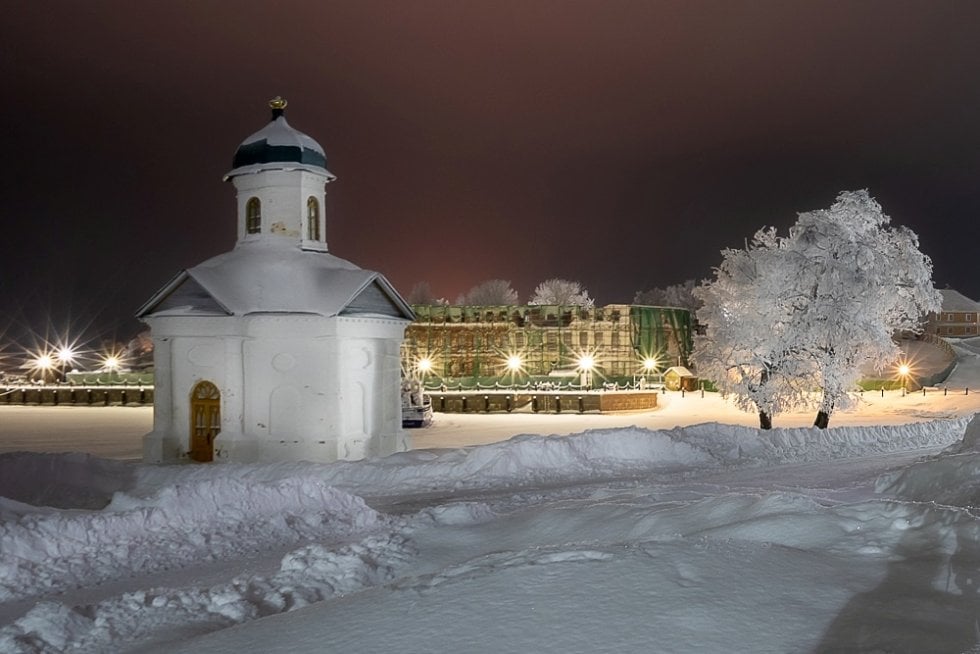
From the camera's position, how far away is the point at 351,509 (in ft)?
42.5

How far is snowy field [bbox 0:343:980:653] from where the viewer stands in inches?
238

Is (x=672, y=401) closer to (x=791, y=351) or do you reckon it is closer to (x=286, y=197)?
(x=791, y=351)

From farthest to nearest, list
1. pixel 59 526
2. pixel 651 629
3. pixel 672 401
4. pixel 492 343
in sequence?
pixel 492 343, pixel 672 401, pixel 59 526, pixel 651 629

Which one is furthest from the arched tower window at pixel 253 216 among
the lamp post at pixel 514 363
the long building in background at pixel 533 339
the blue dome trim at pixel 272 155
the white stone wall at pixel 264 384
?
the lamp post at pixel 514 363

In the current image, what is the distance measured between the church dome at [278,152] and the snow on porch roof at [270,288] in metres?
2.45

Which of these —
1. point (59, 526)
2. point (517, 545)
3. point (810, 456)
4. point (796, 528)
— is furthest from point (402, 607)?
point (810, 456)

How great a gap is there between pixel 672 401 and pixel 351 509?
35.6m

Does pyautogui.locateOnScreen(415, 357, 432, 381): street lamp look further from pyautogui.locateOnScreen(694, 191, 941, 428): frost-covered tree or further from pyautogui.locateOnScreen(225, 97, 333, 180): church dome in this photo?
pyautogui.locateOnScreen(225, 97, 333, 180): church dome

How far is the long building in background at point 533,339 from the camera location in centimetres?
6738

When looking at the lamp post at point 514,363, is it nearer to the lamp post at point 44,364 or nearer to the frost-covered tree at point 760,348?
the frost-covered tree at point 760,348

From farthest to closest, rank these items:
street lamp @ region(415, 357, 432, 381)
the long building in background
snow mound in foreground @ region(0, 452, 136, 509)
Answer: the long building in background, street lamp @ region(415, 357, 432, 381), snow mound in foreground @ region(0, 452, 136, 509)

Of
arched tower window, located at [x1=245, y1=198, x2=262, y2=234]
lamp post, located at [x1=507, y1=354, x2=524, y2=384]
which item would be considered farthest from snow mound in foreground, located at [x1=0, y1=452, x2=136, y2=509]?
lamp post, located at [x1=507, y1=354, x2=524, y2=384]

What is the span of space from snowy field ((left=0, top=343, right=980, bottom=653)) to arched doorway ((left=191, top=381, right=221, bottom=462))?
461cm

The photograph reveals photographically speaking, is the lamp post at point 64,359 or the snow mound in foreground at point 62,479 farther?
the lamp post at point 64,359
